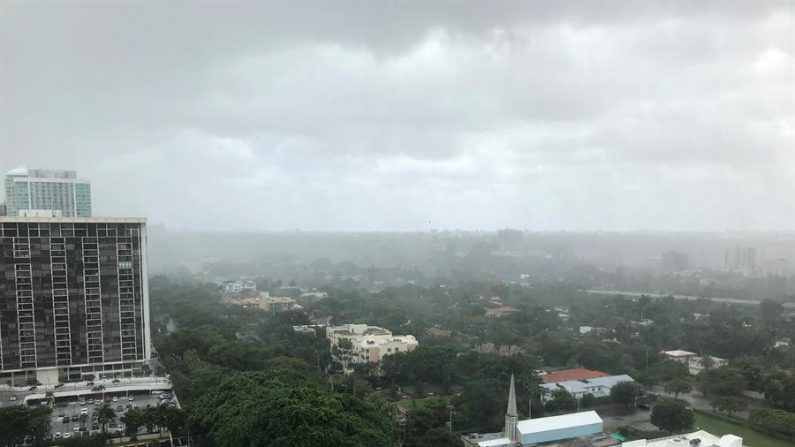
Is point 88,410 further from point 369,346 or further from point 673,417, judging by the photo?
point 673,417

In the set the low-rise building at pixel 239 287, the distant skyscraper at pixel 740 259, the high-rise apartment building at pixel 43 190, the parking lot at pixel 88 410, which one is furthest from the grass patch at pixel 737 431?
the distant skyscraper at pixel 740 259

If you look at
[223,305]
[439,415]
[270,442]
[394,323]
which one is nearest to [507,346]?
[394,323]

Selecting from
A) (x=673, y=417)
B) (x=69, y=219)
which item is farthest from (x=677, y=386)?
(x=69, y=219)

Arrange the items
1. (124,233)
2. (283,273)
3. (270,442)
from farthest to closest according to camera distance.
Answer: (283,273), (124,233), (270,442)

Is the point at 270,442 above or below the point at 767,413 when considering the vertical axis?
above

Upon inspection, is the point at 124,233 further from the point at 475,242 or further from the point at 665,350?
the point at 475,242

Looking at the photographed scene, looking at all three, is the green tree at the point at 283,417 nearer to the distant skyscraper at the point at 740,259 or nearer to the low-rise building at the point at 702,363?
the low-rise building at the point at 702,363
